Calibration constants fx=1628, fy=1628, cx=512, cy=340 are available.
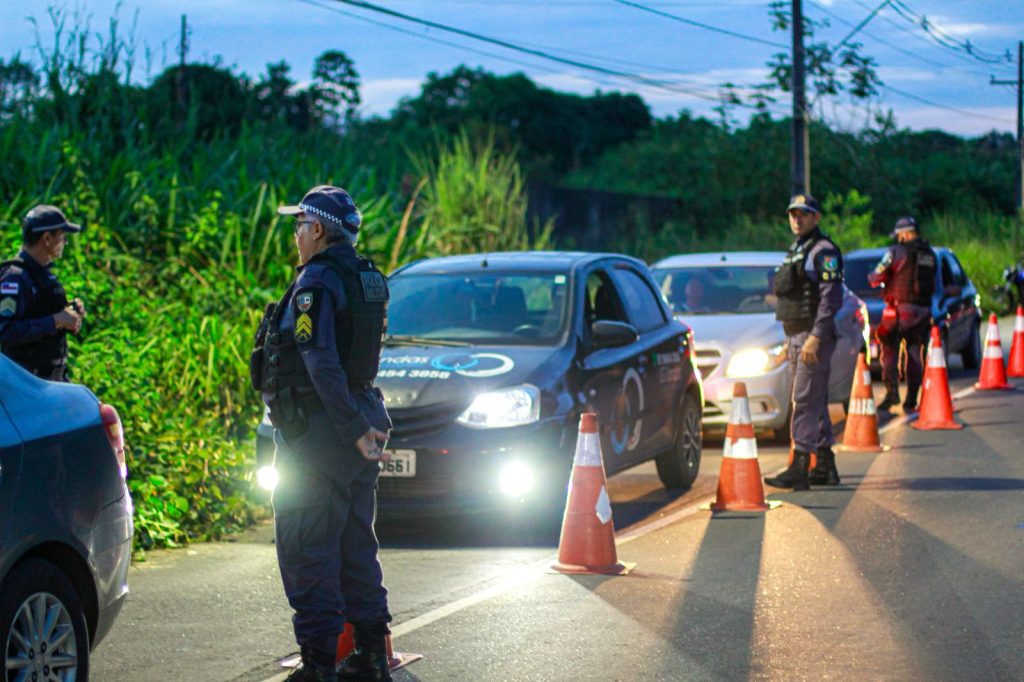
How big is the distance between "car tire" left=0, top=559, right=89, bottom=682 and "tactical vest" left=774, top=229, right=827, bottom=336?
649 centimetres

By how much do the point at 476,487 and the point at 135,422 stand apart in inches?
108

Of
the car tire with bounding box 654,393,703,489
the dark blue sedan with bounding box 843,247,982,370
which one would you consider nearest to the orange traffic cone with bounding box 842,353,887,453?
the car tire with bounding box 654,393,703,489

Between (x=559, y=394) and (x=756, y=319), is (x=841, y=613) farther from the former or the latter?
(x=756, y=319)

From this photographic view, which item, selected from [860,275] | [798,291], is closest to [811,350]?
[798,291]

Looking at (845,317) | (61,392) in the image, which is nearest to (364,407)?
(61,392)

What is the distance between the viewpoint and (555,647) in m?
6.39

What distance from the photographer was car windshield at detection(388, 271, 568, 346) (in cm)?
978

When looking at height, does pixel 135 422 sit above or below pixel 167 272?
below

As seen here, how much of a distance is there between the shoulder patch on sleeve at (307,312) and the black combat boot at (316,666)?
3.47 feet

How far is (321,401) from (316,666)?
90 cm

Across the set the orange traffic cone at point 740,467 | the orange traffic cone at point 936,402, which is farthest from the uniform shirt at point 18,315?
the orange traffic cone at point 936,402

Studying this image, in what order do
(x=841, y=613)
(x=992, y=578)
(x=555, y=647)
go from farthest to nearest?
(x=992, y=578) → (x=841, y=613) → (x=555, y=647)

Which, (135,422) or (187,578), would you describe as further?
(135,422)

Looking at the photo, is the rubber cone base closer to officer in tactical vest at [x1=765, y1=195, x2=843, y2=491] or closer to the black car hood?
the black car hood
